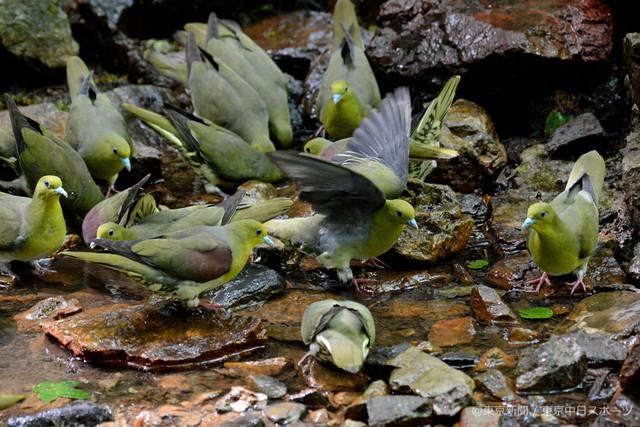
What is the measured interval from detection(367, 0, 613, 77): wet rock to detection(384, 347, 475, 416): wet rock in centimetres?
501

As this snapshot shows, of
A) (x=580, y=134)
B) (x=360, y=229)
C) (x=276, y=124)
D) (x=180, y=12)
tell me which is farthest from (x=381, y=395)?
(x=180, y=12)

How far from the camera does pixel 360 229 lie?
5.81 meters

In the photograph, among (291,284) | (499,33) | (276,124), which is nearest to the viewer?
(291,284)

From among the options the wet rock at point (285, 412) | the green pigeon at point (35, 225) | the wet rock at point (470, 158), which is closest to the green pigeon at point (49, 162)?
the green pigeon at point (35, 225)

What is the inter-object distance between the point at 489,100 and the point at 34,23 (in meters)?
6.25

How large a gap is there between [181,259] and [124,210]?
117 centimetres

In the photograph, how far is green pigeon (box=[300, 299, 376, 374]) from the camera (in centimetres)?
436

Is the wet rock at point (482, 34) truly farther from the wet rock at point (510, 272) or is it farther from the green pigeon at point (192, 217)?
the green pigeon at point (192, 217)

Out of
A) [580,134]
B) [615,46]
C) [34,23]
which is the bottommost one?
[580,134]

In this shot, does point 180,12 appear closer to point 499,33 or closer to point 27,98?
point 27,98

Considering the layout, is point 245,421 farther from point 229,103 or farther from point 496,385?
point 229,103

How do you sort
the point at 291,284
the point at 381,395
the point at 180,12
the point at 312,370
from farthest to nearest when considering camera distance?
1. the point at 180,12
2. the point at 291,284
3. the point at 312,370
4. the point at 381,395

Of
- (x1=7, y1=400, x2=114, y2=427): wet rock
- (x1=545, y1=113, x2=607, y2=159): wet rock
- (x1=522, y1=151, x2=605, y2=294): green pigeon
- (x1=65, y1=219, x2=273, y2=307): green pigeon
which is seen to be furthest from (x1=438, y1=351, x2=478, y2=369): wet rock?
(x1=545, y1=113, x2=607, y2=159): wet rock

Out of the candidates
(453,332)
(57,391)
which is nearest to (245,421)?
(57,391)
